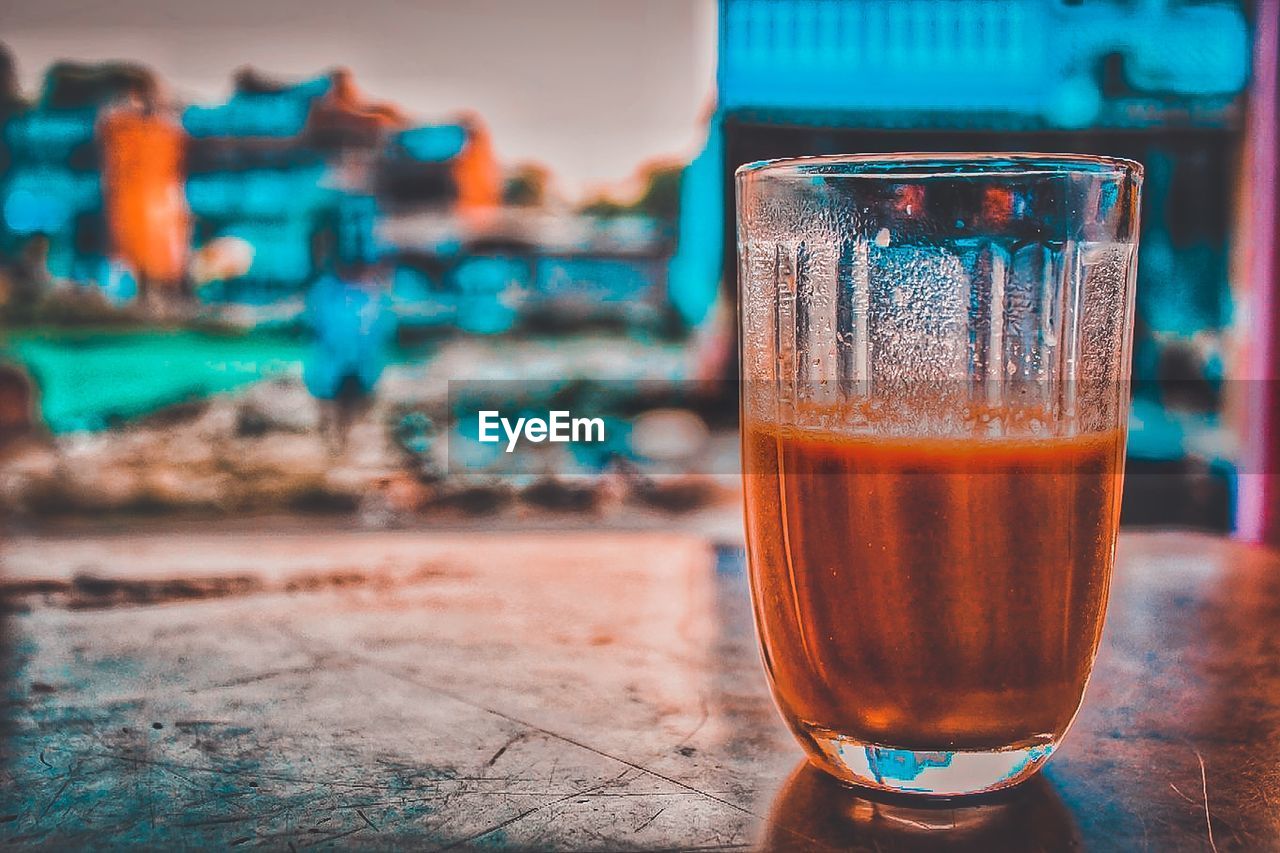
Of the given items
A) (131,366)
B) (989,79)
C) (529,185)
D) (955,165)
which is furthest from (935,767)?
(131,366)

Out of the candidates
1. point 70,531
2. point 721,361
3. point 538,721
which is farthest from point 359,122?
point 538,721

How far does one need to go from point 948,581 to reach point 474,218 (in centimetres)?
430

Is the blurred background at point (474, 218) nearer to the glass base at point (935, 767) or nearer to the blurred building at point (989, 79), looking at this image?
the blurred building at point (989, 79)

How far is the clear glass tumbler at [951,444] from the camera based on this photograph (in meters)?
0.43

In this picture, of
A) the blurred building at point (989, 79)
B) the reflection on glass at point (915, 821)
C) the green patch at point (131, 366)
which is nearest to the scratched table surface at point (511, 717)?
the reflection on glass at point (915, 821)

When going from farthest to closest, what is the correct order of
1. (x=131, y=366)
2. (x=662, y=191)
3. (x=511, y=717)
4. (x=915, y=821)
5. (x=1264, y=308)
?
1. (x=131, y=366)
2. (x=662, y=191)
3. (x=1264, y=308)
4. (x=511, y=717)
5. (x=915, y=821)

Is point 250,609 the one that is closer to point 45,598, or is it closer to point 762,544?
point 45,598

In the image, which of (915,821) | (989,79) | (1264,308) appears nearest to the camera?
(915,821)

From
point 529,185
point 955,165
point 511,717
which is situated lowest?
point 511,717

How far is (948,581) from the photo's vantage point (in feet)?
1.41

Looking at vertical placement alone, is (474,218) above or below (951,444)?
above

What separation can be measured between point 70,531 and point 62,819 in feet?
2.38

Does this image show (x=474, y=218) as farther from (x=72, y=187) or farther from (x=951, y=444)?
(x=951, y=444)

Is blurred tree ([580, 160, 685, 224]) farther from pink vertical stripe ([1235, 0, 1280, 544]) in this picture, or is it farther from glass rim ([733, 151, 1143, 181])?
glass rim ([733, 151, 1143, 181])
